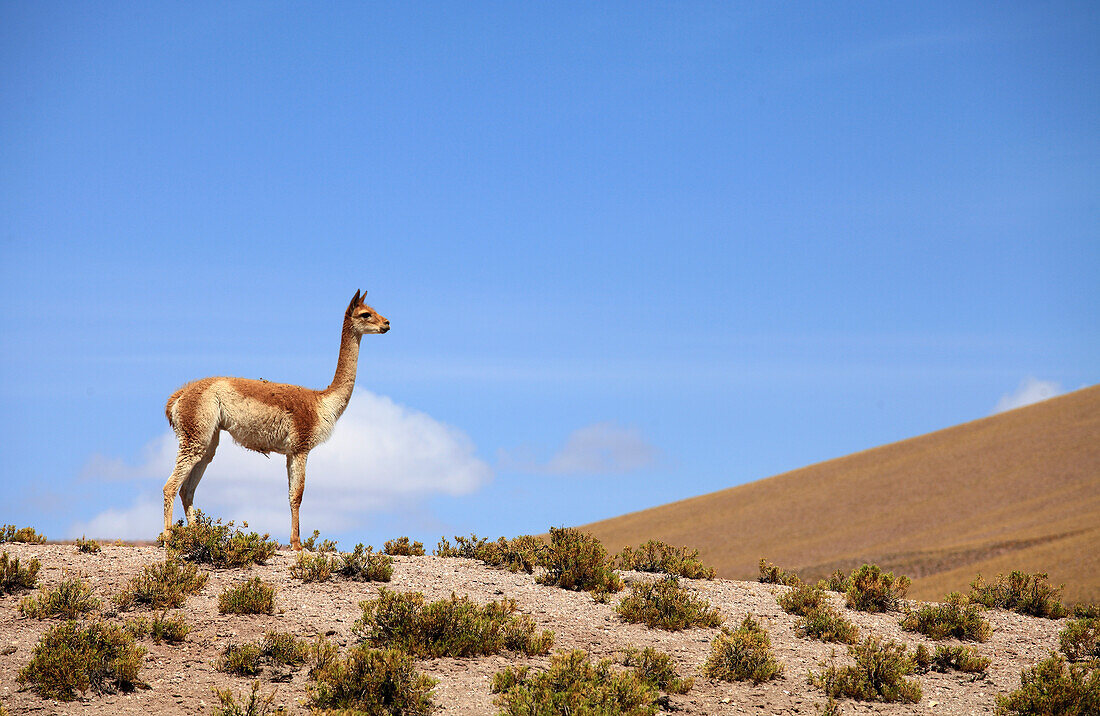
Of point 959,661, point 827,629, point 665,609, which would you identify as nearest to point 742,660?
point 665,609

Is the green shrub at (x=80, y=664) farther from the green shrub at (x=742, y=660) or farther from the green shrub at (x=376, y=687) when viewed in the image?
the green shrub at (x=742, y=660)

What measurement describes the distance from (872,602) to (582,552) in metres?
4.35

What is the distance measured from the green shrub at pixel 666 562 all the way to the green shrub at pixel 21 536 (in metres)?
8.74

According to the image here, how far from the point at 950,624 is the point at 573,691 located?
667cm

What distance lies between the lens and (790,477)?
7544 cm

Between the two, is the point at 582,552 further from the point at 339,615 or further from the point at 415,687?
the point at 415,687

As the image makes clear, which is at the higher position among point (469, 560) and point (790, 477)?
point (790, 477)

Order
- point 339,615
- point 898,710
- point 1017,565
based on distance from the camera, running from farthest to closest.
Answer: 1. point 1017,565
2. point 339,615
3. point 898,710

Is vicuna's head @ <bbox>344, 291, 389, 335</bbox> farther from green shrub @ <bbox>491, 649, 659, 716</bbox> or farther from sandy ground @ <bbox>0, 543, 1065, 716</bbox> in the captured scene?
green shrub @ <bbox>491, 649, 659, 716</bbox>

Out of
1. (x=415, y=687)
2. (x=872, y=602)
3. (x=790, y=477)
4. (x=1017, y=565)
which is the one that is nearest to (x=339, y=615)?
(x=415, y=687)

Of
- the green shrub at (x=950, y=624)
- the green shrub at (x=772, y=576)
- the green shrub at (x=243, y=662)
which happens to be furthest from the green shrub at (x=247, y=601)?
the green shrub at (x=950, y=624)

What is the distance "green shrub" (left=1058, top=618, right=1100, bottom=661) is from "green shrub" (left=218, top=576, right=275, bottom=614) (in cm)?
1015

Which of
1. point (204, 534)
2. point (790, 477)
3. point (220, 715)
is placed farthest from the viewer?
point (790, 477)

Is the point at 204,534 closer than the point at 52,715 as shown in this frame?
No
